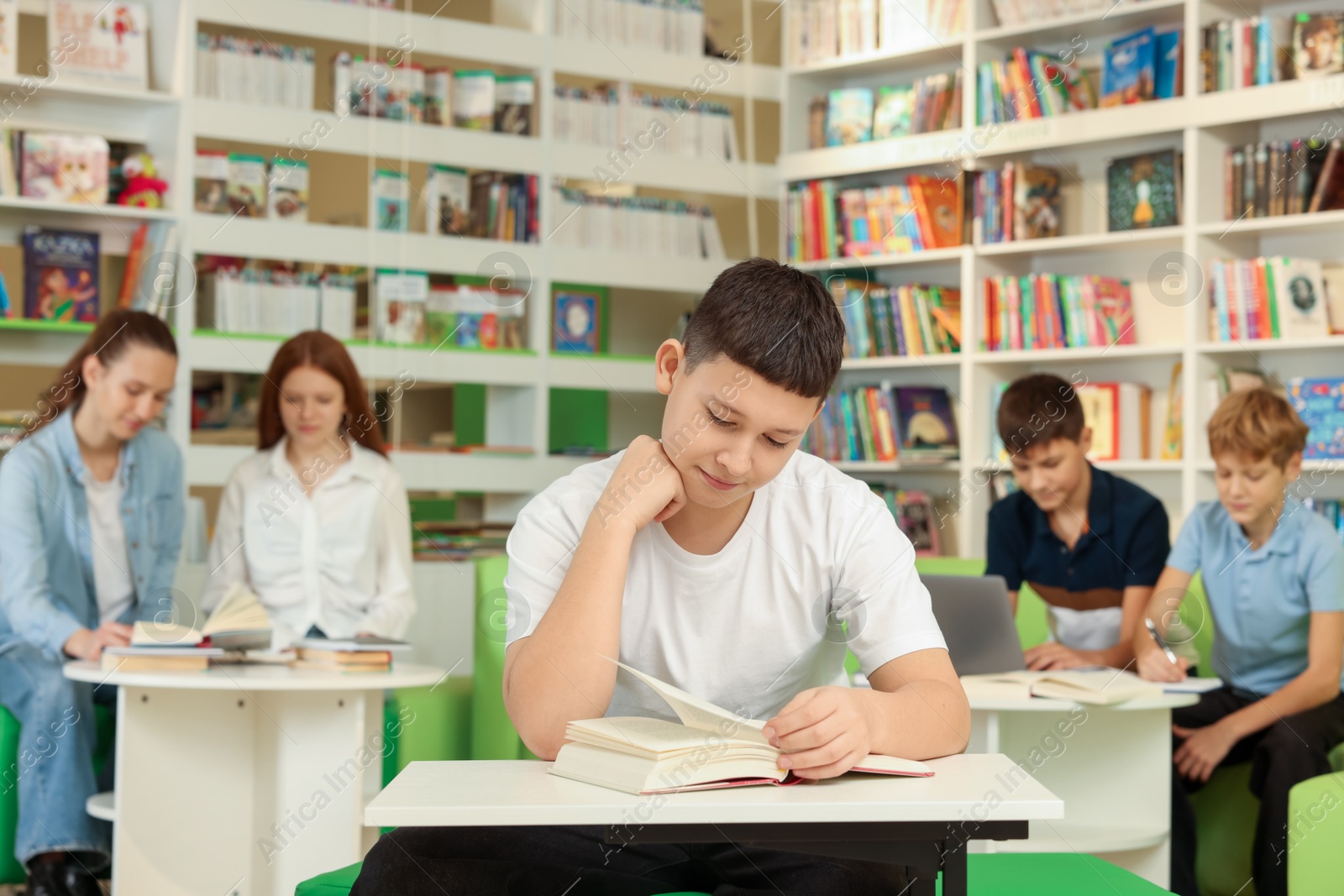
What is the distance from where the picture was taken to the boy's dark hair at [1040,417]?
343cm

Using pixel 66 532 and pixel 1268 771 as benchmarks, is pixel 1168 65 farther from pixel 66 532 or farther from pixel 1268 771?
pixel 66 532

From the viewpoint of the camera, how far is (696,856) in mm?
1679

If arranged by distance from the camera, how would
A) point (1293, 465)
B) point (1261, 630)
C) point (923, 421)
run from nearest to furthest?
1. point (1293, 465)
2. point (1261, 630)
3. point (923, 421)

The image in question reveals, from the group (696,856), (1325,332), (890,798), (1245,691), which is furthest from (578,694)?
(1325,332)

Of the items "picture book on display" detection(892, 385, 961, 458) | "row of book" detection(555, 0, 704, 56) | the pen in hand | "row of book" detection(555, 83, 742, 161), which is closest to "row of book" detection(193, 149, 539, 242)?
"row of book" detection(555, 83, 742, 161)

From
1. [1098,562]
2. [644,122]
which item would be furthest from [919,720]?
[644,122]

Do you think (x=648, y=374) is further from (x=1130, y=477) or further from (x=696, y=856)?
(x=696, y=856)

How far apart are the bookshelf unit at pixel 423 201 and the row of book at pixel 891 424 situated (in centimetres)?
73

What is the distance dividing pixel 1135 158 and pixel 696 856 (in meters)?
3.68

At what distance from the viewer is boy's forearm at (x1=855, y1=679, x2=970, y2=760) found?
1.49 meters

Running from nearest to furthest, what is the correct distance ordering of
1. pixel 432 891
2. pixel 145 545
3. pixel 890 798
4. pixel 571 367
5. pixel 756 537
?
1. pixel 890 798
2. pixel 432 891
3. pixel 756 537
4. pixel 145 545
5. pixel 571 367

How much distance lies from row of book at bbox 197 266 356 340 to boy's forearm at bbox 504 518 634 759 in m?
3.26

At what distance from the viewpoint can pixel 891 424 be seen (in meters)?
5.21

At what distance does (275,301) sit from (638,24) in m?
1.74
